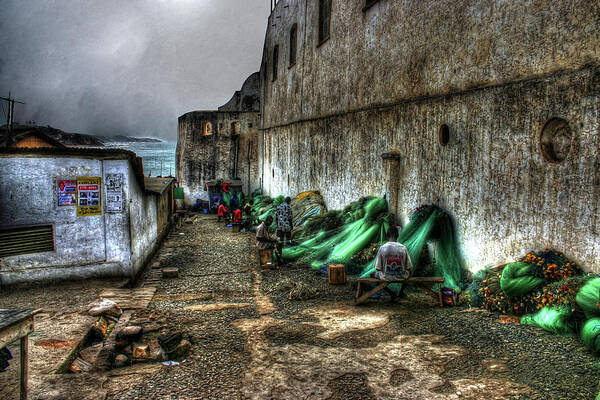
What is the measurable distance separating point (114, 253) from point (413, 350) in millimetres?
5807

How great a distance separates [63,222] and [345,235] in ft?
19.0

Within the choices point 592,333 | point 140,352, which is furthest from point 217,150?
point 592,333

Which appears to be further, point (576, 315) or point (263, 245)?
point (263, 245)

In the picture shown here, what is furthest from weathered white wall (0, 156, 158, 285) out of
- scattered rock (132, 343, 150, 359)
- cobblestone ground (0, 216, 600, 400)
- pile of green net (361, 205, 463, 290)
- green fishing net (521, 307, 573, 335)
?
green fishing net (521, 307, 573, 335)

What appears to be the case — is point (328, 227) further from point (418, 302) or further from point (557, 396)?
point (557, 396)

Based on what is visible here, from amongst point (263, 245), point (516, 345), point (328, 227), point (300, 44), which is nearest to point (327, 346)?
point (516, 345)

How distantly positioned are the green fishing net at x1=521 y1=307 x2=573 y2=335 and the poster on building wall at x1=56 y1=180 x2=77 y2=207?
7599 mm

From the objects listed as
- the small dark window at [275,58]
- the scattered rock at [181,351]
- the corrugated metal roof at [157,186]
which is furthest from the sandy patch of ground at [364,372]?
the small dark window at [275,58]

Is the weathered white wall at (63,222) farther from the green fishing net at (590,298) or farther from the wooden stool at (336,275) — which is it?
the green fishing net at (590,298)

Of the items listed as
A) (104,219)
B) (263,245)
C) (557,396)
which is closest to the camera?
(557,396)

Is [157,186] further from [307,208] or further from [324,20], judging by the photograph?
[324,20]

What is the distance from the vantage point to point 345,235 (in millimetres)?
8898

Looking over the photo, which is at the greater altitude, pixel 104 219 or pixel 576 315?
pixel 104 219

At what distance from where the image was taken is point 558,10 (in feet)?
15.8
